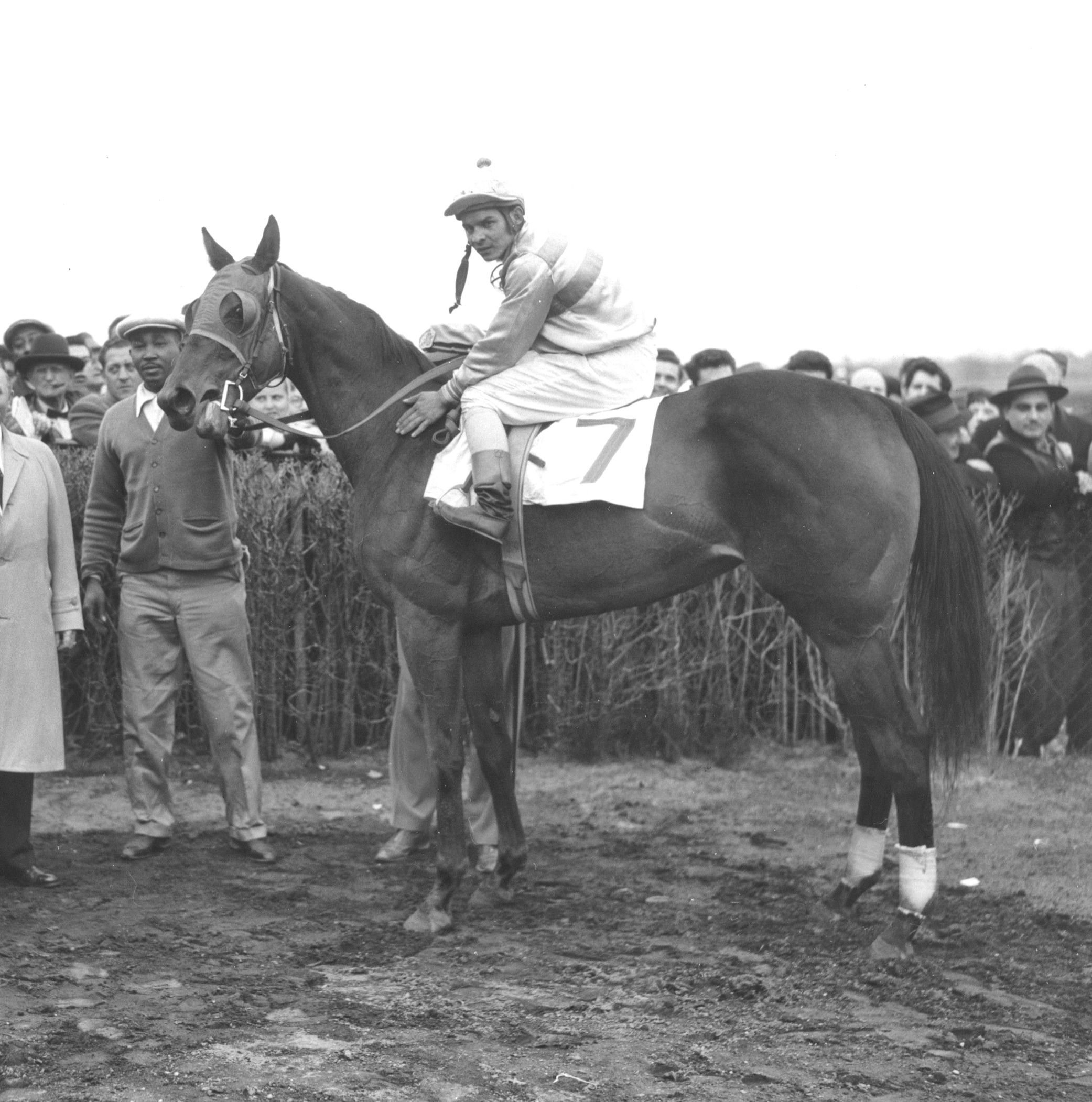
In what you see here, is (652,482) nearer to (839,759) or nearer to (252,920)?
(252,920)

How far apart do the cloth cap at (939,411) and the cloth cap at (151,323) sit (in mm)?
4483

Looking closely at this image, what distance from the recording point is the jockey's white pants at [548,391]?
5199mm

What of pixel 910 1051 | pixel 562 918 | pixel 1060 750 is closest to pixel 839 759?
pixel 1060 750

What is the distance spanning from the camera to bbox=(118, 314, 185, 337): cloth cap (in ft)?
19.6

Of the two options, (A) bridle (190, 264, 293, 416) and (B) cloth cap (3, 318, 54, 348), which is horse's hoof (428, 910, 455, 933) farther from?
(B) cloth cap (3, 318, 54, 348)

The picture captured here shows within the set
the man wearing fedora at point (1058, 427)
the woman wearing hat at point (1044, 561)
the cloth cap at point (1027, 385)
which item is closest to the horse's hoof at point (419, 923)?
the woman wearing hat at point (1044, 561)

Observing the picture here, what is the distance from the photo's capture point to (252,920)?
207 inches

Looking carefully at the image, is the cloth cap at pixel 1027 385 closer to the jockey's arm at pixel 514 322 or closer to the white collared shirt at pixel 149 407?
the jockey's arm at pixel 514 322

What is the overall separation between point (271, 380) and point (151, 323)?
2.42ft

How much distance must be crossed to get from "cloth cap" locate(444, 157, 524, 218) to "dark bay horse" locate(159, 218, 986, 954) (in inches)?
26.0

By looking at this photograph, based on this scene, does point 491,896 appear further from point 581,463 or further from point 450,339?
point 450,339

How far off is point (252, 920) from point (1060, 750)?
17.0ft

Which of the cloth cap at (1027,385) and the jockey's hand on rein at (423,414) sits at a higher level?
the cloth cap at (1027,385)

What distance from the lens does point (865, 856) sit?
17.7ft
